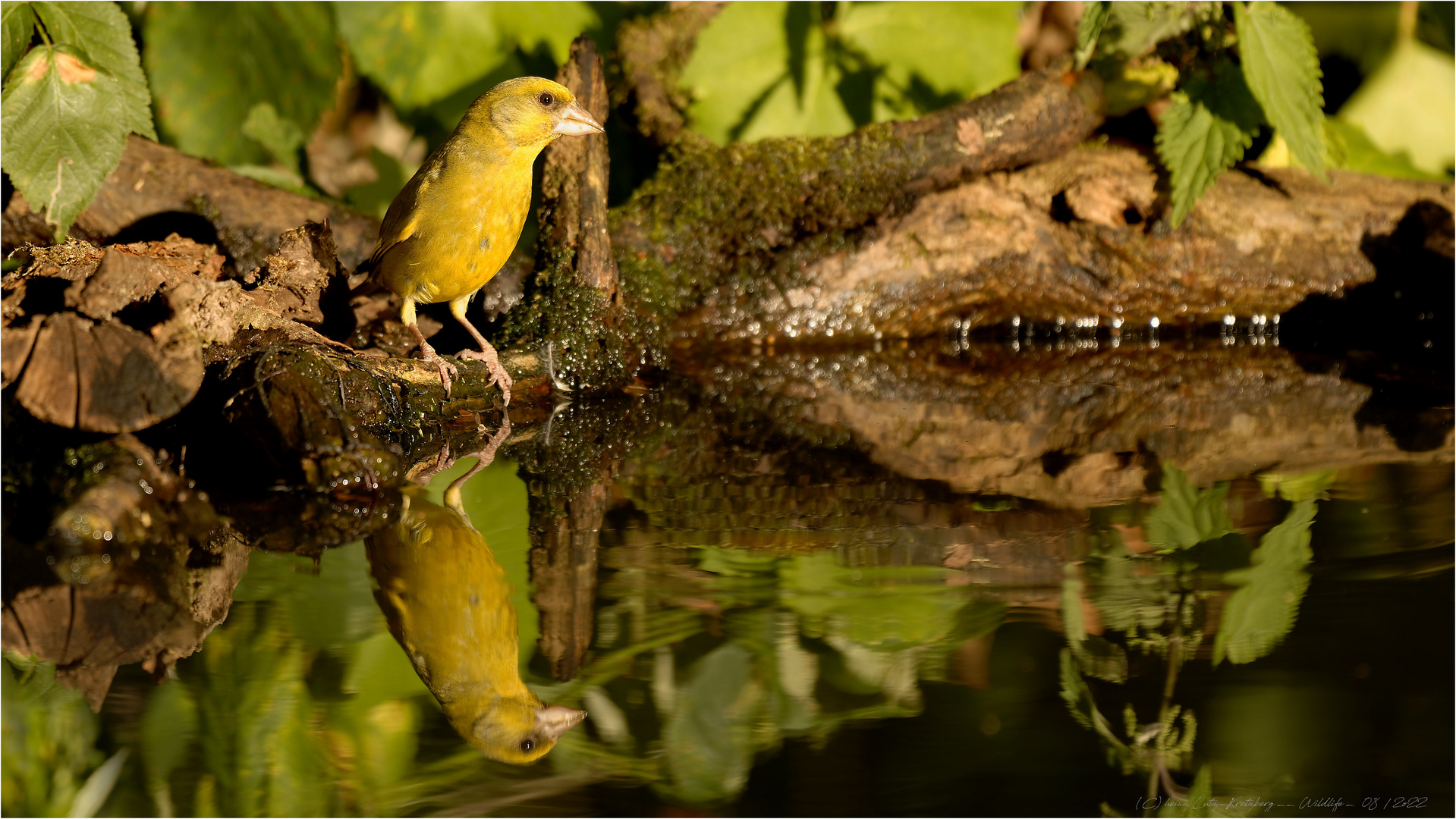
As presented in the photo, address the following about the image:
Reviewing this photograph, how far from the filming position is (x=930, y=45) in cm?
505

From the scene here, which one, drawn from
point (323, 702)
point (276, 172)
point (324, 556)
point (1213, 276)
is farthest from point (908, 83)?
point (323, 702)

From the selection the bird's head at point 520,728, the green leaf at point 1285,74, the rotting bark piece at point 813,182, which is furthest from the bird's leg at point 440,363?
the green leaf at point 1285,74

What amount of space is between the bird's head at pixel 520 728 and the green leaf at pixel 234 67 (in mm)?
3787

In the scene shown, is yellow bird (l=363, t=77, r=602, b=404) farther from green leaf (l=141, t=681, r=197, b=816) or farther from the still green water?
green leaf (l=141, t=681, r=197, b=816)

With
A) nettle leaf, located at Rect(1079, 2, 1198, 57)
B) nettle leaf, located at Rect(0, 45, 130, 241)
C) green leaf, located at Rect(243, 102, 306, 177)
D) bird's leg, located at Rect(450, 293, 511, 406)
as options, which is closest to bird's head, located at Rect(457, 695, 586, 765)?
bird's leg, located at Rect(450, 293, 511, 406)

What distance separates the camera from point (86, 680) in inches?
Result: 66.3

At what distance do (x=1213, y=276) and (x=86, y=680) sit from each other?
4180 mm

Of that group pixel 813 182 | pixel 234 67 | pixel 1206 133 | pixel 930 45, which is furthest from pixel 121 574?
pixel 930 45

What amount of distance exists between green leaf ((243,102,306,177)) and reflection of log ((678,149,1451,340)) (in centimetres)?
187

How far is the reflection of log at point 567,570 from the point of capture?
178 cm

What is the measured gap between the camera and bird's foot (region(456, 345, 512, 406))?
3359 millimetres

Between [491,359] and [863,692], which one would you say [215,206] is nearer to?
[491,359]

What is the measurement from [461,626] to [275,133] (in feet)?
11.7

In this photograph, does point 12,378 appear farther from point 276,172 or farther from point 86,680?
point 276,172
